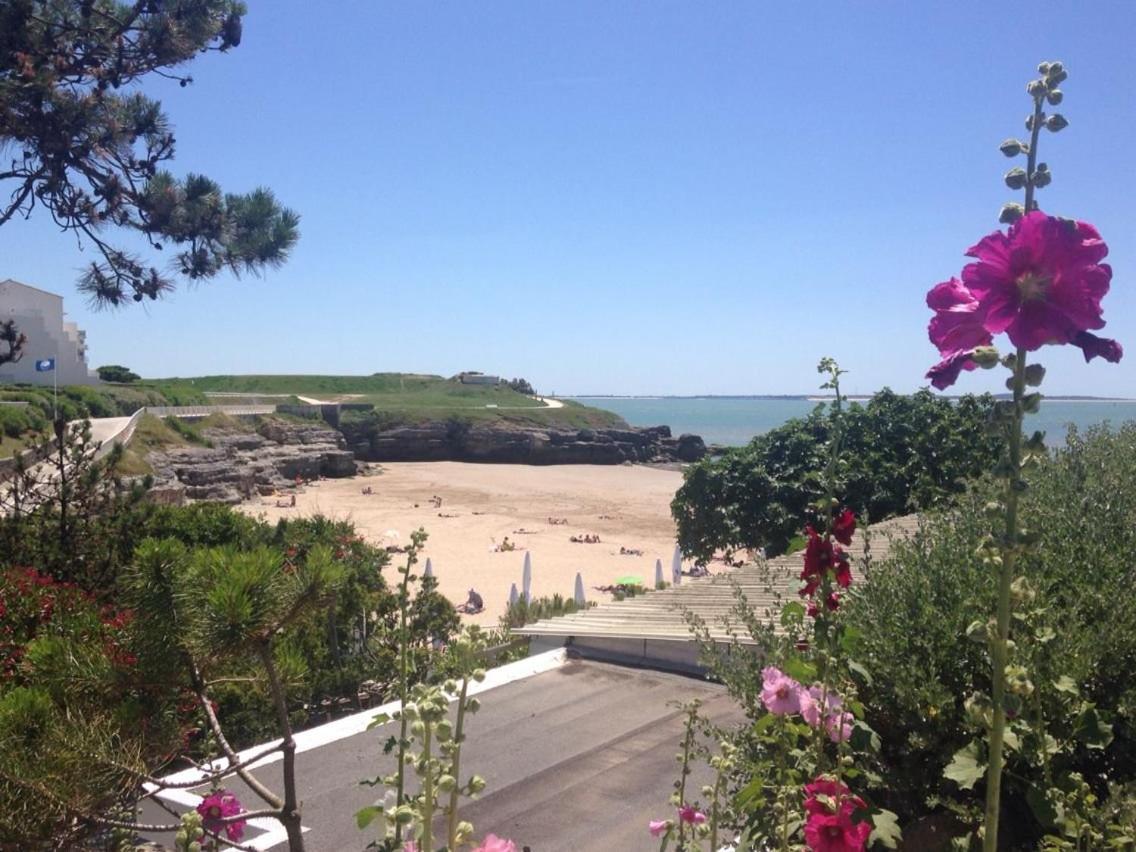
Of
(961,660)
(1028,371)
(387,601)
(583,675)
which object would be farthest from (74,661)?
(387,601)

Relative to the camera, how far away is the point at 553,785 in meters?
5.00

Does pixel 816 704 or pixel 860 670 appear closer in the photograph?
pixel 816 704

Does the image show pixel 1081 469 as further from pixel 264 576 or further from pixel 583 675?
pixel 264 576

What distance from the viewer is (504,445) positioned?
5709 centimetres

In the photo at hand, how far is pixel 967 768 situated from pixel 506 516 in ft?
98.7

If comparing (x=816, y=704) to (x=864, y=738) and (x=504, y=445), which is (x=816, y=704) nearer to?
(x=864, y=738)

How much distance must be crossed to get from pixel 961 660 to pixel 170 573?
2.30 meters

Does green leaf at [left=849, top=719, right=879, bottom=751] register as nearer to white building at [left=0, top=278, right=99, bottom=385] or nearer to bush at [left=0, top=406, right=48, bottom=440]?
bush at [left=0, top=406, right=48, bottom=440]

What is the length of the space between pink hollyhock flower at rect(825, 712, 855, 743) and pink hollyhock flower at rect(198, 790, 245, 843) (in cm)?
143

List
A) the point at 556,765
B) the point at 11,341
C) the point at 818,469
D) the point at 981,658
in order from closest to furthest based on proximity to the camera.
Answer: the point at 981,658 < the point at 556,765 < the point at 11,341 < the point at 818,469

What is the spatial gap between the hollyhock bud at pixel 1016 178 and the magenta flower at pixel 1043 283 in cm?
14

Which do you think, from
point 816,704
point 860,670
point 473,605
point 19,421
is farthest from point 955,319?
point 19,421

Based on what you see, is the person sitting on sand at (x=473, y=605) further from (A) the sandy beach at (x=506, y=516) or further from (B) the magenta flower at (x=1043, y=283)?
(B) the magenta flower at (x=1043, y=283)

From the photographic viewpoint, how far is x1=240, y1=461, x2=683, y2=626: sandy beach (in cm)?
1986
